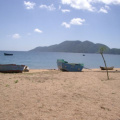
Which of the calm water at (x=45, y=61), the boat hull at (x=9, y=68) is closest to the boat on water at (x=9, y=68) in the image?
the boat hull at (x=9, y=68)

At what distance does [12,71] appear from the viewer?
60.0 feet

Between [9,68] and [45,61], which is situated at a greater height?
[45,61]

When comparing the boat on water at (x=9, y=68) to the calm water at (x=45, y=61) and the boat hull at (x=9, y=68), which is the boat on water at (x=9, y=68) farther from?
the calm water at (x=45, y=61)

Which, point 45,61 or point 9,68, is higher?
point 45,61

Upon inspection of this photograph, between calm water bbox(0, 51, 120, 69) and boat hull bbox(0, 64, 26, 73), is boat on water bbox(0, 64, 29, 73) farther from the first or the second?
calm water bbox(0, 51, 120, 69)

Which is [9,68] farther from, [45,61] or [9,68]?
[45,61]

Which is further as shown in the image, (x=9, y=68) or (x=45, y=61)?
(x=45, y=61)

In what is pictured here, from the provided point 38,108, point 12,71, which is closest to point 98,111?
point 38,108

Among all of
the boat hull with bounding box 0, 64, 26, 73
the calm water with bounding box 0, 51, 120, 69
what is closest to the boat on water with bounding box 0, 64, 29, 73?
the boat hull with bounding box 0, 64, 26, 73

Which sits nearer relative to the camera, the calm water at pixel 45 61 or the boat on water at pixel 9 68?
the boat on water at pixel 9 68

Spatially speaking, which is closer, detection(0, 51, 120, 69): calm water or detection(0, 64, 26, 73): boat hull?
detection(0, 64, 26, 73): boat hull

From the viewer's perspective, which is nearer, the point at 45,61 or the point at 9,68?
the point at 9,68

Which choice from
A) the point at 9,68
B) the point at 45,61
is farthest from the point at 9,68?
the point at 45,61

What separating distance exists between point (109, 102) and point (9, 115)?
3728 mm
